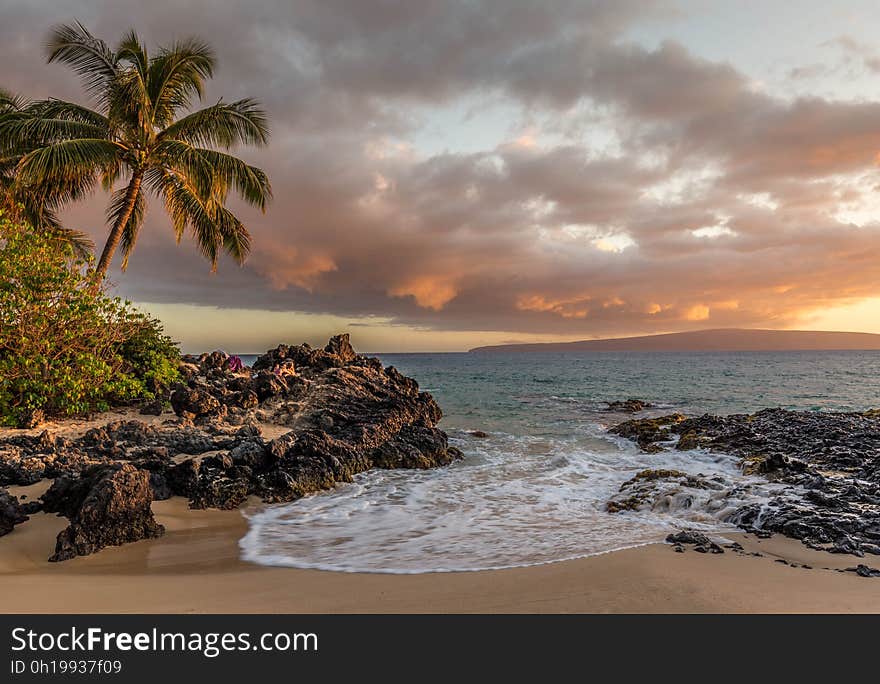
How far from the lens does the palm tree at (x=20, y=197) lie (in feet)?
54.4

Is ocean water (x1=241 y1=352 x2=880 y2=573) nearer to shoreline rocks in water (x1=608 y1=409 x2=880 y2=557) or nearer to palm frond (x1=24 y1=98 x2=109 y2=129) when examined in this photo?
shoreline rocks in water (x1=608 y1=409 x2=880 y2=557)

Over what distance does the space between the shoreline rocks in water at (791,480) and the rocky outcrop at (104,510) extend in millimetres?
7532

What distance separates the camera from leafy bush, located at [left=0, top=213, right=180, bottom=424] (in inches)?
462

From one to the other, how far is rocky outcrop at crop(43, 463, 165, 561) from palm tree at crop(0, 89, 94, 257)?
12448 millimetres

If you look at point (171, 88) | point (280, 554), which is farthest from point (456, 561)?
point (171, 88)

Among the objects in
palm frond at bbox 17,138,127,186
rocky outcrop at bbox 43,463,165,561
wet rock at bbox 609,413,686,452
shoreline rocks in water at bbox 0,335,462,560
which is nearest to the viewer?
rocky outcrop at bbox 43,463,165,561

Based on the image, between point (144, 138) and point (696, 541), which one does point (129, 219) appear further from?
point (696, 541)

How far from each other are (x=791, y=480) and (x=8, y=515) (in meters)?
13.9

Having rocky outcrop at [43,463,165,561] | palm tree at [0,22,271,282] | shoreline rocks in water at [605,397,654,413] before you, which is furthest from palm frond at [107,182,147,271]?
shoreline rocks in water at [605,397,654,413]

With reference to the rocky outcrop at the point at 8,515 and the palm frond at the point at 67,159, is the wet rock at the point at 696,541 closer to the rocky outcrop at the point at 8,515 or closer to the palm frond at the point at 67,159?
the rocky outcrop at the point at 8,515

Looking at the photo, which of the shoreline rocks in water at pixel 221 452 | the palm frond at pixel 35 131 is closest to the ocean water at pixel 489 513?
the shoreline rocks in water at pixel 221 452
